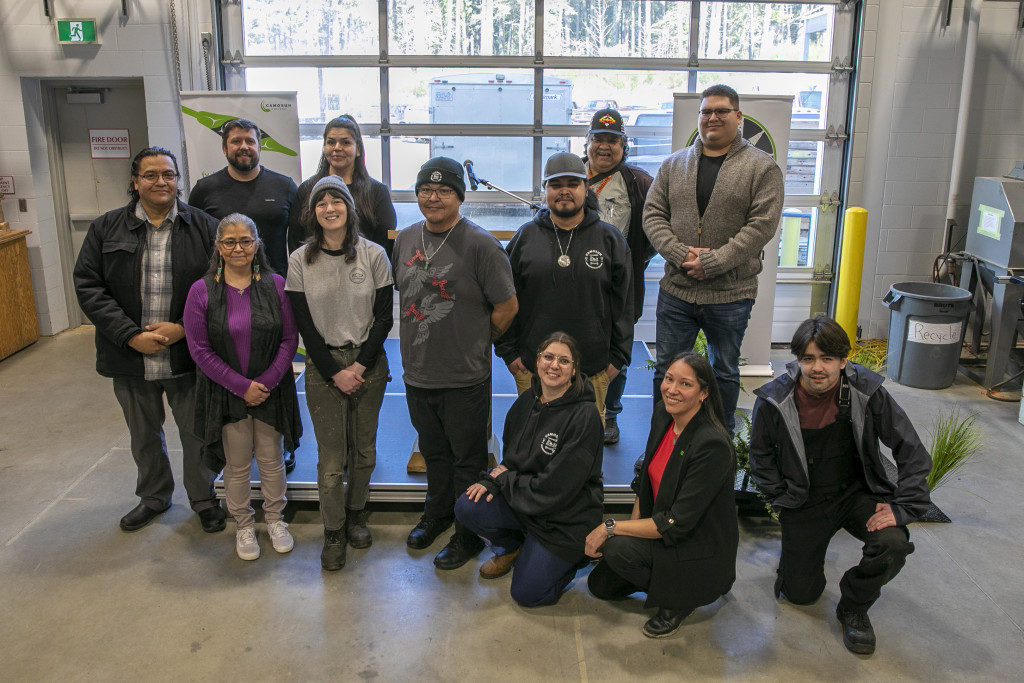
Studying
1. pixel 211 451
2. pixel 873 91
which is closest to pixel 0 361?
pixel 211 451

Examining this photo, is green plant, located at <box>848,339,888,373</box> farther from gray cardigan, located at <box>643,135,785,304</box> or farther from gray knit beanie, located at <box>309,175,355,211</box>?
gray knit beanie, located at <box>309,175,355,211</box>

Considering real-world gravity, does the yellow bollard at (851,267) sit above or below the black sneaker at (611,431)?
above

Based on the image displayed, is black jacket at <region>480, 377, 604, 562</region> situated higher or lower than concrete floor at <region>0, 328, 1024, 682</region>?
higher

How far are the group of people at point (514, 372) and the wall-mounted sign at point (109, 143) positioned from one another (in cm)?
336

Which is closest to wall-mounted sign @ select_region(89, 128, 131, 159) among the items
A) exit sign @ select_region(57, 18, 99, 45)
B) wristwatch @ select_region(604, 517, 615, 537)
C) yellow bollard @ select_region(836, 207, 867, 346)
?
exit sign @ select_region(57, 18, 99, 45)

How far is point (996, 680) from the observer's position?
2.77 meters

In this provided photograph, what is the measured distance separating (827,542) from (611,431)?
4.21ft

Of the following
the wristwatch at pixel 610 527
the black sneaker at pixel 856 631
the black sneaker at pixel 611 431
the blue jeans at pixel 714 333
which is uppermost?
the blue jeans at pixel 714 333

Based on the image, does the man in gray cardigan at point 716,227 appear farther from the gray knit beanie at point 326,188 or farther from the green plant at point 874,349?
the green plant at point 874,349

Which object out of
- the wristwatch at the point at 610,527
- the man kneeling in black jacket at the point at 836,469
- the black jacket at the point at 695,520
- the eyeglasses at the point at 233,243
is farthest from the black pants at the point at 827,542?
the eyeglasses at the point at 233,243

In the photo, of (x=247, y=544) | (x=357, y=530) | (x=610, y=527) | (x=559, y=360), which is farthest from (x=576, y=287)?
(x=247, y=544)

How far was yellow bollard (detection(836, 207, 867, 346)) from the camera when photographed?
6180 millimetres

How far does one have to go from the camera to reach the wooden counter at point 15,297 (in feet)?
19.8

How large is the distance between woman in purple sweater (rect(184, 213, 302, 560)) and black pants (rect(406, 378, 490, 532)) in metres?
0.53
